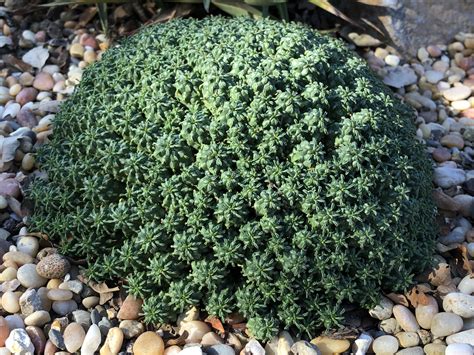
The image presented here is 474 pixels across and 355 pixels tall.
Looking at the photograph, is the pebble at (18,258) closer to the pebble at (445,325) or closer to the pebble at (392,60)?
the pebble at (445,325)

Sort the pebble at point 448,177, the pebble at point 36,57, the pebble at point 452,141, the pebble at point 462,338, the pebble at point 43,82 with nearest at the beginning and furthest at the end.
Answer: the pebble at point 462,338 < the pebble at point 448,177 < the pebble at point 452,141 < the pebble at point 43,82 < the pebble at point 36,57

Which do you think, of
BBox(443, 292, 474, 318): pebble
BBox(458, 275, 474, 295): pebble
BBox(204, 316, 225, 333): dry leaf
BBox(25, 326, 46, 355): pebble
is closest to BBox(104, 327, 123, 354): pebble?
BBox(25, 326, 46, 355): pebble

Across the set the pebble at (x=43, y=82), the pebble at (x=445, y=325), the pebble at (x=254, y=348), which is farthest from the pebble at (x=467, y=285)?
the pebble at (x=43, y=82)

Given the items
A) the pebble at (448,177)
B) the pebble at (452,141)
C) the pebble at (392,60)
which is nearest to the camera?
the pebble at (448,177)

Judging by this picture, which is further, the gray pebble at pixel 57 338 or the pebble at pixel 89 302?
the pebble at pixel 89 302

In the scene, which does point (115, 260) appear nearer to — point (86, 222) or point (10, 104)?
point (86, 222)

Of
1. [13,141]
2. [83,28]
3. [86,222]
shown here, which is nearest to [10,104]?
[13,141]

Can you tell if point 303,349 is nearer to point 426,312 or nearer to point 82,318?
point 426,312

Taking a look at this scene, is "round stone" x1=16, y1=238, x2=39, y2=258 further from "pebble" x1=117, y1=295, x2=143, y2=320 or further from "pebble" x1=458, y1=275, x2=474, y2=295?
"pebble" x1=458, y1=275, x2=474, y2=295
